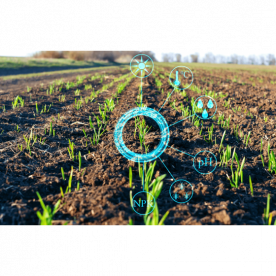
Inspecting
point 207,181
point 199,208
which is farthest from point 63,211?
point 207,181

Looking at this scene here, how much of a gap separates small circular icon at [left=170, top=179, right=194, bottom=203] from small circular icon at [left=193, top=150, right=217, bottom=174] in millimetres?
293

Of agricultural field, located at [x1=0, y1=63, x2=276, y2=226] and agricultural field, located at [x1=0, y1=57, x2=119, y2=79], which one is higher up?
agricultural field, located at [x1=0, y1=57, x2=119, y2=79]

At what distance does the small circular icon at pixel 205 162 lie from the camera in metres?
2.08

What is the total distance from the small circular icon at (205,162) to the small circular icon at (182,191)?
293 mm

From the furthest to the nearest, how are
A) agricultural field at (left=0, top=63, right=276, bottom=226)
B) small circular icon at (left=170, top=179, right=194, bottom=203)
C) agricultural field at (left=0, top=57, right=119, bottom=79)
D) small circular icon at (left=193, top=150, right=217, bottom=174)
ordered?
agricultural field at (left=0, top=57, right=119, bottom=79)
small circular icon at (left=193, top=150, right=217, bottom=174)
small circular icon at (left=170, top=179, right=194, bottom=203)
agricultural field at (left=0, top=63, right=276, bottom=226)

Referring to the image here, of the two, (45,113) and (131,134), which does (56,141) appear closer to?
(131,134)

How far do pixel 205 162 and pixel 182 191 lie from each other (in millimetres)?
566

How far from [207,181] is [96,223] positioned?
1017 millimetres

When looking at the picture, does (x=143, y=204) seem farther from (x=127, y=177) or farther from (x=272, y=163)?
(x=272, y=163)

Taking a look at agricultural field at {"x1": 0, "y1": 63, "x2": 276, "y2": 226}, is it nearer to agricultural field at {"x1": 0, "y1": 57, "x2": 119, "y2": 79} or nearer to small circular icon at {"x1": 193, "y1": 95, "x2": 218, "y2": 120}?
small circular icon at {"x1": 193, "y1": 95, "x2": 218, "y2": 120}

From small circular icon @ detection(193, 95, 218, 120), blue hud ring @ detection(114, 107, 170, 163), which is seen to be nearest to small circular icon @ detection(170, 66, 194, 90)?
small circular icon @ detection(193, 95, 218, 120)

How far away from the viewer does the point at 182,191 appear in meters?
1.76

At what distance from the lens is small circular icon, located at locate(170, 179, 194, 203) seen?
1.70 metres

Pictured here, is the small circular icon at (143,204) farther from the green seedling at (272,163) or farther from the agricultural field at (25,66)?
the agricultural field at (25,66)
